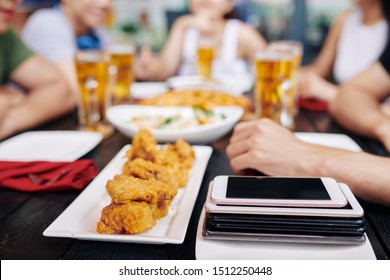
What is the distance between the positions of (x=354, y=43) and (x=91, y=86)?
2169 millimetres

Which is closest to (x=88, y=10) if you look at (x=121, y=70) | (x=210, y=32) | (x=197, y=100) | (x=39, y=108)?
(x=210, y=32)

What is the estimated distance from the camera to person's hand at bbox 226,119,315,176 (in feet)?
3.05

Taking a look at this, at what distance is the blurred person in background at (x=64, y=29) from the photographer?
2.45 meters

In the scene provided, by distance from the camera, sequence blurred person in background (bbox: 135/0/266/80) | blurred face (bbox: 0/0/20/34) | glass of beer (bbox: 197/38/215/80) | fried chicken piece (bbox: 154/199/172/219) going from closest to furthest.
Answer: fried chicken piece (bbox: 154/199/172/219)
blurred face (bbox: 0/0/20/34)
glass of beer (bbox: 197/38/215/80)
blurred person in background (bbox: 135/0/266/80)

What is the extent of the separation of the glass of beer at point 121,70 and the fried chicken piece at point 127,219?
1190 mm

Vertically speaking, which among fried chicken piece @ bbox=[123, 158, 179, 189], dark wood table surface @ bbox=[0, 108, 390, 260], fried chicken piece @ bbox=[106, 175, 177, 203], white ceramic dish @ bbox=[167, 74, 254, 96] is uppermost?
fried chicken piece @ bbox=[106, 175, 177, 203]

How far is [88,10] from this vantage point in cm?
276

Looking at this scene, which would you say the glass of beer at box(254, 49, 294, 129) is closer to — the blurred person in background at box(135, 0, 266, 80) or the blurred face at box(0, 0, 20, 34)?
the blurred face at box(0, 0, 20, 34)

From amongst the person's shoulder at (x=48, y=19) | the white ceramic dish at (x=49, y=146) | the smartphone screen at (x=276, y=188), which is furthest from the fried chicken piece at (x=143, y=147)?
the person's shoulder at (x=48, y=19)

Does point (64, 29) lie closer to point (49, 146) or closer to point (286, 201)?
point (49, 146)

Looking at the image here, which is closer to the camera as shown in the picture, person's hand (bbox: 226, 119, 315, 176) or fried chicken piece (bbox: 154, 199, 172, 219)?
fried chicken piece (bbox: 154, 199, 172, 219)

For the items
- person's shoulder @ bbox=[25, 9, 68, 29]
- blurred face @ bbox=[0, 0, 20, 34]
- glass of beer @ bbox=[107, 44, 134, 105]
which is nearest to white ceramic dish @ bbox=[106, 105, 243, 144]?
glass of beer @ bbox=[107, 44, 134, 105]

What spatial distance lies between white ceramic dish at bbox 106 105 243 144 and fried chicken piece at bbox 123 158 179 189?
302mm
